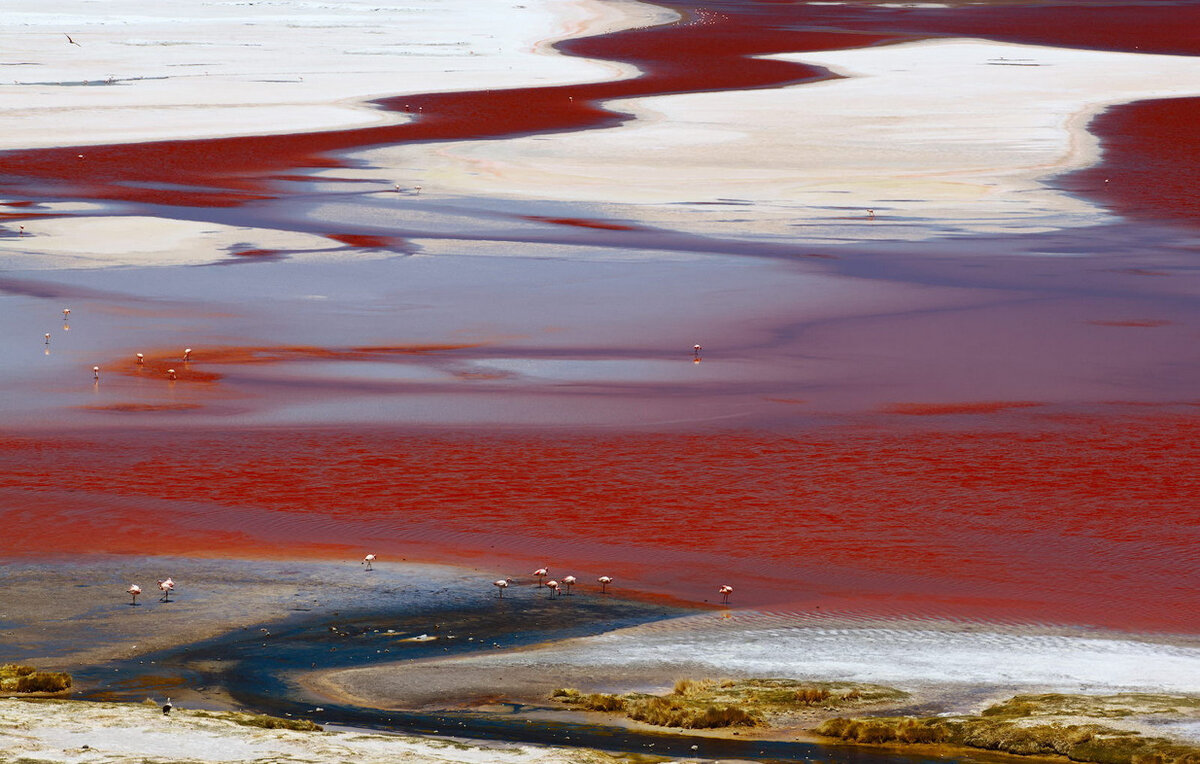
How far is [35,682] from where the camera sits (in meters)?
12.5

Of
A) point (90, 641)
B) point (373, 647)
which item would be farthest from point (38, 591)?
point (373, 647)

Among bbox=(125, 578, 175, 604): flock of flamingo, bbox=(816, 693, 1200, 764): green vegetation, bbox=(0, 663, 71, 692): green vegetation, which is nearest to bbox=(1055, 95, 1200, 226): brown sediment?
bbox=(816, 693, 1200, 764): green vegetation

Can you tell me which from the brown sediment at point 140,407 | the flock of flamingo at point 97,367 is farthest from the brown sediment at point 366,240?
the brown sediment at point 140,407

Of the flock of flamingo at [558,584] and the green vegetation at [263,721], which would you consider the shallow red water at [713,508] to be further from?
the green vegetation at [263,721]

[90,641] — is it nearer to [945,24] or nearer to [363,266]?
[363,266]

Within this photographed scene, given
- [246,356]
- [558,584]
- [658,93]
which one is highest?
[658,93]

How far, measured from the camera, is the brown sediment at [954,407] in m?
22.3

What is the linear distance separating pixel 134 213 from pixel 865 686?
2542 centimetres

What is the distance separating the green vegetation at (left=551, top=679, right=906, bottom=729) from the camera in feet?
40.4

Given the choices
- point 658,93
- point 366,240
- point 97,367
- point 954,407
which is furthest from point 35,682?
point 658,93

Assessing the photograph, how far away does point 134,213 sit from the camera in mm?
35250

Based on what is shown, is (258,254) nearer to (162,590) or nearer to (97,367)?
(97,367)

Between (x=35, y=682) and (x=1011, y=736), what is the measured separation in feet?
21.9

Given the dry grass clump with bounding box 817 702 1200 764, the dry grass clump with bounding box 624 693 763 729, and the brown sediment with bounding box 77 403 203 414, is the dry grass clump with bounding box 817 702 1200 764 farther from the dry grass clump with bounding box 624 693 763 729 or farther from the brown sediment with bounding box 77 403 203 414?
the brown sediment with bounding box 77 403 203 414
